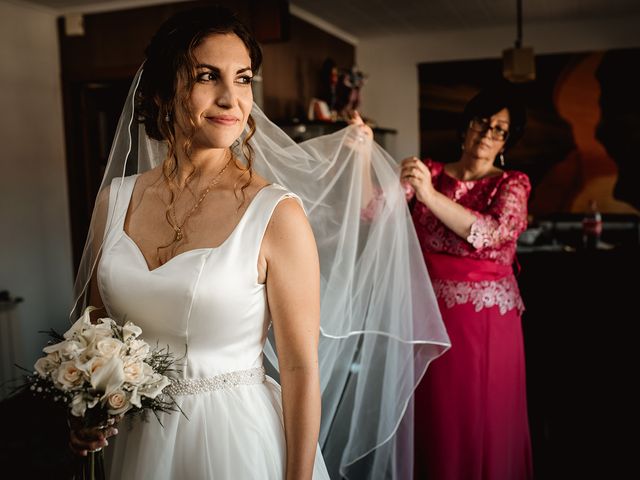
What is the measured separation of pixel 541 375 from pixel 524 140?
350 centimetres

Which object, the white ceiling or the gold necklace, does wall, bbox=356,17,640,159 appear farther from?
the gold necklace

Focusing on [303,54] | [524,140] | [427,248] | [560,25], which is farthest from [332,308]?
[560,25]

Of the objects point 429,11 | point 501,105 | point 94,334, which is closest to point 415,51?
point 429,11

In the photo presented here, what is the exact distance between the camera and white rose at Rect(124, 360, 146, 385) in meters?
1.19

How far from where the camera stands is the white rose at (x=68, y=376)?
1.17 m

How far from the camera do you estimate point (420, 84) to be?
7.21m

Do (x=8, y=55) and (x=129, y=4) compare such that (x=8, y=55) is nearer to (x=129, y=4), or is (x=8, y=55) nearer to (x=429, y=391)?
(x=129, y=4)

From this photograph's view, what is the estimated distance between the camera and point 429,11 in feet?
19.7

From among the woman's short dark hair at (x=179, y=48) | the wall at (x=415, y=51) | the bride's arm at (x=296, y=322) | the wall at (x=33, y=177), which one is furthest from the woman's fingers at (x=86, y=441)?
the wall at (x=415, y=51)

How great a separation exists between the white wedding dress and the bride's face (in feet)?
0.54

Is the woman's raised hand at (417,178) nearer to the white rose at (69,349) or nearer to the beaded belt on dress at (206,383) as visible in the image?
the beaded belt on dress at (206,383)

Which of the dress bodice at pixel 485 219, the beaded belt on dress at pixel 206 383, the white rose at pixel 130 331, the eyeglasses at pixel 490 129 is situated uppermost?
the eyeglasses at pixel 490 129

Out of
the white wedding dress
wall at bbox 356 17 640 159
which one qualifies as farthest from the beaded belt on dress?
wall at bbox 356 17 640 159

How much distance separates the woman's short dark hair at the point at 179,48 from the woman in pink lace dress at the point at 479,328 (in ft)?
3.90
